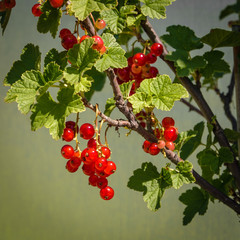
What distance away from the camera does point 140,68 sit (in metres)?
0.56

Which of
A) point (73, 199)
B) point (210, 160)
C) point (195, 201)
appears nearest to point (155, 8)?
point (210, 160)

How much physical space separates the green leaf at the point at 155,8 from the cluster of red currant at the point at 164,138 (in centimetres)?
16

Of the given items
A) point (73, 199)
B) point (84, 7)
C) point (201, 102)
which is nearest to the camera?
point (84, 7)

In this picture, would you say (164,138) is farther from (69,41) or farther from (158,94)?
(69,41)

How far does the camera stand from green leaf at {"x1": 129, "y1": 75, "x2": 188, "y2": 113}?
458 mm

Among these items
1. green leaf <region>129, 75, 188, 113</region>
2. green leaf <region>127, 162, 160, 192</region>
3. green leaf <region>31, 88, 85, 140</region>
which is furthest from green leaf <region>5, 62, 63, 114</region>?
green leaf <region>127, 162, 160, 192</region>

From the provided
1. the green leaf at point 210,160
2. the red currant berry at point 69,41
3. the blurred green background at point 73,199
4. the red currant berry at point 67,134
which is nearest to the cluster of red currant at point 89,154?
the red currant berry at point 67,134

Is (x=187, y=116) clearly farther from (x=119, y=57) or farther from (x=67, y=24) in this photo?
(x=119, y=57)

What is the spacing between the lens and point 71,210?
115cm

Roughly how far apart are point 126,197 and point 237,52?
2.12 feet

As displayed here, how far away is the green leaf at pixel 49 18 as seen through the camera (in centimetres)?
46

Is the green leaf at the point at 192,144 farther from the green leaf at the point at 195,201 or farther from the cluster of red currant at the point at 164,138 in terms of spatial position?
the cluster of red currant at the point at 164,138

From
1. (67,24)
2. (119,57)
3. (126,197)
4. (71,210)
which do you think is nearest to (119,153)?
(126,197)

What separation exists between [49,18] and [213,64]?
33 centimetres
